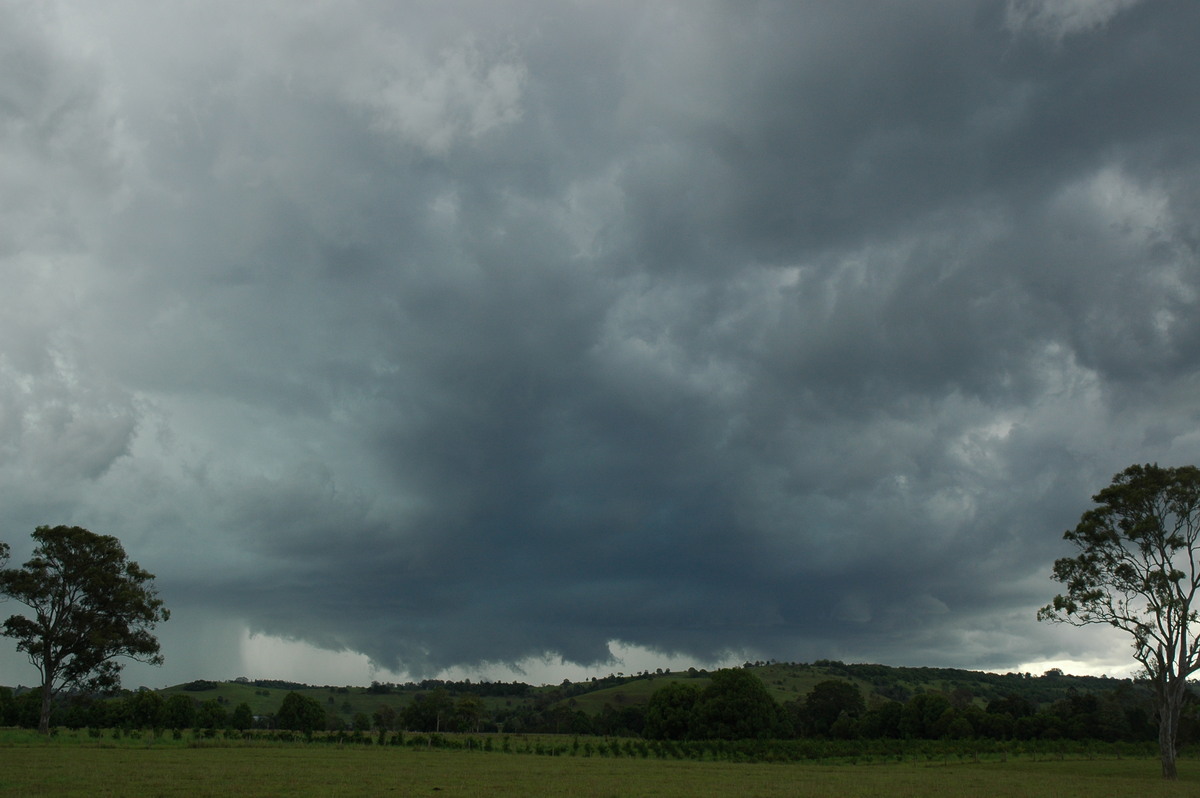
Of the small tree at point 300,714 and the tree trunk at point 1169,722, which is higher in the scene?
the tree trunk at point 1169,722

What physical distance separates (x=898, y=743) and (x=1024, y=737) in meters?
32.5

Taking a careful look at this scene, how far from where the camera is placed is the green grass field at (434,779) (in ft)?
116

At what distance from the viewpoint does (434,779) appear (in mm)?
44062

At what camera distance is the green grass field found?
1396 inches

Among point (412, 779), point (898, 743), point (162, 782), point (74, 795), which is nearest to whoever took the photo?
point (74, 795)

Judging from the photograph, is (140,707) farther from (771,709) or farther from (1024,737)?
(1024,737)

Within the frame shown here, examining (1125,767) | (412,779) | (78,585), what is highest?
(78,585)

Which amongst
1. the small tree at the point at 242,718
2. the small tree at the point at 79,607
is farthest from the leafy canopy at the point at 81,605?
the small tree at the point at 242,718

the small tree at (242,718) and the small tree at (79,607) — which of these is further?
the small tree at (242,718)

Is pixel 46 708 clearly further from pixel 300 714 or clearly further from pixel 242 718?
pixel 300 714

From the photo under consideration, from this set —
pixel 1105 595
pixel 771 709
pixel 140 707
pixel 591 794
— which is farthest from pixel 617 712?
pixel 591 794

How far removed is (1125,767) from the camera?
229 feet

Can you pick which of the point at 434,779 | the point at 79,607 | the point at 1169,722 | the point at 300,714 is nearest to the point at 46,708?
the point at 79,607

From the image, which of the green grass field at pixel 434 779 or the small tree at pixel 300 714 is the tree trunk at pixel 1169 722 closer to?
the green grass field at pixel 434 779
